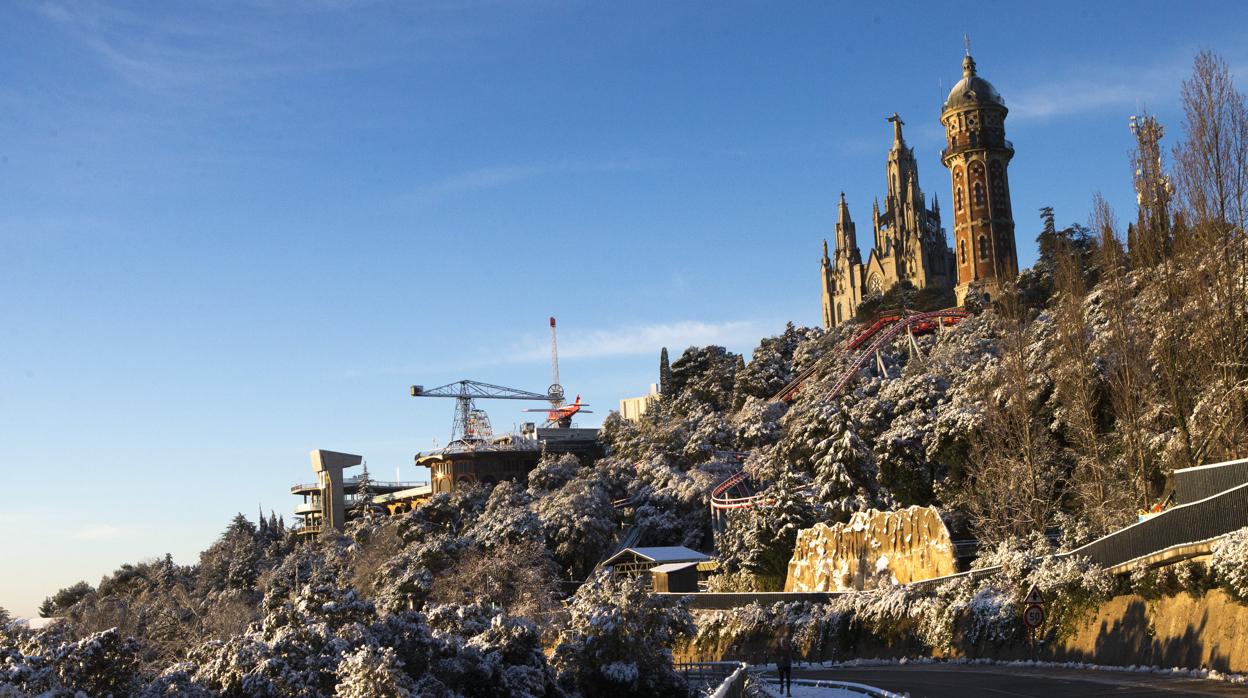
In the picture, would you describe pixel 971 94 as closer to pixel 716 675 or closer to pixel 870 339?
pixel 870 339

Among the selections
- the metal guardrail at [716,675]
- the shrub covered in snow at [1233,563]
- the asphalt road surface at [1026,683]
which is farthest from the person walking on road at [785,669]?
the shrub covered in snow at [1233,563]

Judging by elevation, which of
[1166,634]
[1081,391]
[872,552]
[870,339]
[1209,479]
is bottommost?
[1166,634]

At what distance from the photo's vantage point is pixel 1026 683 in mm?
24750

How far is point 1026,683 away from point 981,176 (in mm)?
79373

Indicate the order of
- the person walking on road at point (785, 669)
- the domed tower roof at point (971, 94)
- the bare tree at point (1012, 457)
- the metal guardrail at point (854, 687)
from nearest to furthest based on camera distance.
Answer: the metal guardrail at point (854, 687), the person walking on road at point (785, 669), the bare tree at point (1012, 457), the domed tower roof at point (971, 94)

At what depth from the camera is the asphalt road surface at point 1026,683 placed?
20.8m

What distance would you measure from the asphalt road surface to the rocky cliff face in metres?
9.53

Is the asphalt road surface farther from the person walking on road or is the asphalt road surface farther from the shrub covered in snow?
the person walking on road

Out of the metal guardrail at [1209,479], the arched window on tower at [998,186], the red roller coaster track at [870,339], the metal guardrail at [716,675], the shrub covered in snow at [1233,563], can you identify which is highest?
the arched window on tower at [998,186]

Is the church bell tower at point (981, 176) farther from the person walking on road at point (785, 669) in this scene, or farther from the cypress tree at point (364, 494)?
the person walking on road at point (785, 669)

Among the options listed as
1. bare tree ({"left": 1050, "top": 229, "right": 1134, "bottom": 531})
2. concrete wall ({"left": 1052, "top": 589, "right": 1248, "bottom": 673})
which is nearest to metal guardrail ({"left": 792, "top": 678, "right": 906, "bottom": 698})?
concrete wall ({"left": 1052, "top": 589, "right": 1248, "bottom": 673})

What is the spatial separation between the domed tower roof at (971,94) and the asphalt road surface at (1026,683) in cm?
7448

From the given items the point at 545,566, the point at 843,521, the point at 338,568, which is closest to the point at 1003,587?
the point at 843,521

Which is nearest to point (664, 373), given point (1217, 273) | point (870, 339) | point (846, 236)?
point (870, 339)
